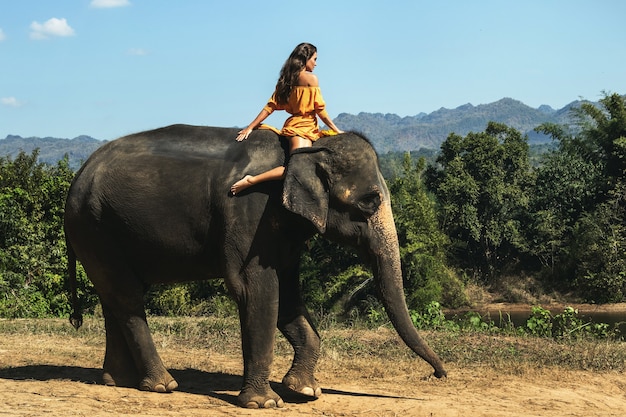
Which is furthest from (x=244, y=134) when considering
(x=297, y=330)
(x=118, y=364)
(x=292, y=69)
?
(x=118, y=364)

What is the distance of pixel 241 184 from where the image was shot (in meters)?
7.32

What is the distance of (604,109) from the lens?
133 feet

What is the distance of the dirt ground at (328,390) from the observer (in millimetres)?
7113

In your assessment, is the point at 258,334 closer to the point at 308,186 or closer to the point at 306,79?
the point at 308,186

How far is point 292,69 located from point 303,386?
2.91 metres

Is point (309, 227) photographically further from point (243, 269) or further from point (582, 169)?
point (582, 169)

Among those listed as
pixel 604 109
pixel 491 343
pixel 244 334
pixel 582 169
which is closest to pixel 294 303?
pixel 244 334

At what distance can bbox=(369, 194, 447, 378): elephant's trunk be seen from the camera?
7084 millimetres

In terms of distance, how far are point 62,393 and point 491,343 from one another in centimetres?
570

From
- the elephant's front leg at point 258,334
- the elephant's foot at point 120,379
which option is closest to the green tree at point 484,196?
the elephant's foot at point 120,379

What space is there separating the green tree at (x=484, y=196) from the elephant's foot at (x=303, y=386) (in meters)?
30.9

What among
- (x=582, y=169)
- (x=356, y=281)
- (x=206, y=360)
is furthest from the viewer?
(x=582, y=169)

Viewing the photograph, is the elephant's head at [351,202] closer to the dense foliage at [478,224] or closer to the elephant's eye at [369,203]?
the elephant's eye at [369,203]

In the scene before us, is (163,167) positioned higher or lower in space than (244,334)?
higher
